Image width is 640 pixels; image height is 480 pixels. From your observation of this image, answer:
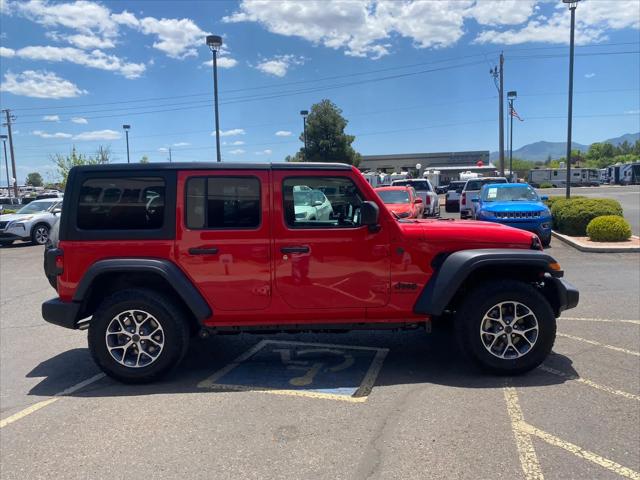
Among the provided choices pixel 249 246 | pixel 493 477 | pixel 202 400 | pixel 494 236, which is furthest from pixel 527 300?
pixel 202 400

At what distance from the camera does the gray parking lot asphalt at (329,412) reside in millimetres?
3223

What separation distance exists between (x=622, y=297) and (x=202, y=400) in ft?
20.5

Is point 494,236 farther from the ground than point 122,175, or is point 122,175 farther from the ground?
point 122,175

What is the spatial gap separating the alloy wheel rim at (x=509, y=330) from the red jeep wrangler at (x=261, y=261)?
10mm

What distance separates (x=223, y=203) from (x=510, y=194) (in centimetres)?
1098

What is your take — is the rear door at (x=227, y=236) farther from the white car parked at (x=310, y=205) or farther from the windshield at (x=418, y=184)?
the windshield at (x=418, y=184)

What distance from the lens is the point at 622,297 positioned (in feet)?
24.4

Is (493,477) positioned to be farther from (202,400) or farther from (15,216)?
(15,216)

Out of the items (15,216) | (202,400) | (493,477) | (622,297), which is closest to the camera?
(493,477)

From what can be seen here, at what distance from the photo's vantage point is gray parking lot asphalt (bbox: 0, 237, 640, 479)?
3223mm

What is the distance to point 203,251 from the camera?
439cm

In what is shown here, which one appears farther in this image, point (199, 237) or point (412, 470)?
point (199, 237)

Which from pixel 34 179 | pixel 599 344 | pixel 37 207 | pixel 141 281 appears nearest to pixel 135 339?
pixel 141 281

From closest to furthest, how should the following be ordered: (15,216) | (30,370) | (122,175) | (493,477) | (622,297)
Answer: (493,477)
(122,175)
(30,370)
(622,297)
(15,216)
